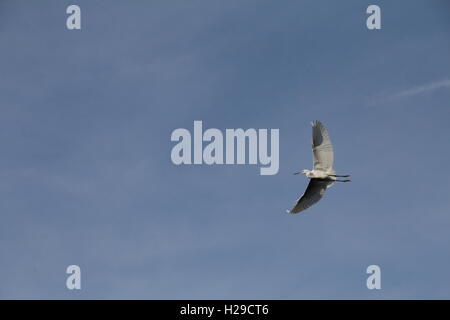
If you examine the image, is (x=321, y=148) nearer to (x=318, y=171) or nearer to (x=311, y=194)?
(x=318, y=171)

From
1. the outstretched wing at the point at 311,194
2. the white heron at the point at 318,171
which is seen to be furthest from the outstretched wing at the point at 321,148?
the outstretched wing at the point at 311,194

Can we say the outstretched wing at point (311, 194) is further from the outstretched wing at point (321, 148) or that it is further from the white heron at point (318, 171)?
the outstretched wing at point (321, 148)

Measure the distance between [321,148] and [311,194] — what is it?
4.00 m

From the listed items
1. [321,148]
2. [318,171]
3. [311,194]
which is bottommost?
[311,194]

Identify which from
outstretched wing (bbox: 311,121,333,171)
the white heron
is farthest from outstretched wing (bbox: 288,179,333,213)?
outstretched wing (bbox: 311,121,333,171)

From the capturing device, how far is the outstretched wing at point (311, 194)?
39750 millimetres

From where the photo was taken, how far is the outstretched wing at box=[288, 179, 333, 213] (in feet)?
130

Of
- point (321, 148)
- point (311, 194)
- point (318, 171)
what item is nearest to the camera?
point (321, 148)

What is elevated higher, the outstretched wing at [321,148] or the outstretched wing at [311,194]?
the outstretched wing at [321,148]

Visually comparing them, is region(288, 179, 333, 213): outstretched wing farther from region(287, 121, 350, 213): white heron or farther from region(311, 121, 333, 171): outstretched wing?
region(311, 121, 333, 171): outstretched wing

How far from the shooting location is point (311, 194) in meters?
40.2

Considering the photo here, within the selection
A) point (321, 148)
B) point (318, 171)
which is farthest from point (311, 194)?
point (321, 148)
